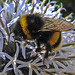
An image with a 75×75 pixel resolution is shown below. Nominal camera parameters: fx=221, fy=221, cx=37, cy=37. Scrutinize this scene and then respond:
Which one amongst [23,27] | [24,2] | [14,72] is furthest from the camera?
[24,2]

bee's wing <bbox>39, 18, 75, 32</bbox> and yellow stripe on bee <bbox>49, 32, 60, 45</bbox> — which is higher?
bee's wing <bbox>39, 18, 75, 32</bbox>

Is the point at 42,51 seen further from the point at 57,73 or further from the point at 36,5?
the point at 36,5

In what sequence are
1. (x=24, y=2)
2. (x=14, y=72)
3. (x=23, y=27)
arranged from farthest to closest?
(x=24, y=2) → (x=14, y=72) → (x=23, y=27)

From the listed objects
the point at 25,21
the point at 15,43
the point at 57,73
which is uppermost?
the point at 25,21

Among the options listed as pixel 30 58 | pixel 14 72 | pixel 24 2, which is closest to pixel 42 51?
pixel 30 58

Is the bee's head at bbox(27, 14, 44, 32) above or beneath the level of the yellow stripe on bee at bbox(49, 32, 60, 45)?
above

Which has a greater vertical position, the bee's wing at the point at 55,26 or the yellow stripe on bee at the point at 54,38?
the bee's wing at the point at 55,26
